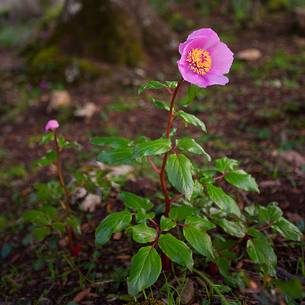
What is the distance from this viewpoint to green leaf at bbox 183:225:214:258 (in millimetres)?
1475

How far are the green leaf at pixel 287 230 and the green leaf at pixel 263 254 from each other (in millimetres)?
83

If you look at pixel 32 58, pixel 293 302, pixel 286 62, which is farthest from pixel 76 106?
pixel 293 302

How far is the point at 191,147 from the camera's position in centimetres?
150

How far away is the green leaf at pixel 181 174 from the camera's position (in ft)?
4.63

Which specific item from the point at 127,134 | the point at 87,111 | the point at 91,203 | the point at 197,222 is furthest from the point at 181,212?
the point at 87,111

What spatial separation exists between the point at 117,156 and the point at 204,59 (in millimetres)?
532

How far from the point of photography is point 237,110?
13.0 feet

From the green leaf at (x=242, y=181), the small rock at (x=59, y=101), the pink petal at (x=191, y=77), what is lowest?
the small rock at (x=59, y=101)

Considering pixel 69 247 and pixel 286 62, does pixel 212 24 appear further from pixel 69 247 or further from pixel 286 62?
pixel 69 247

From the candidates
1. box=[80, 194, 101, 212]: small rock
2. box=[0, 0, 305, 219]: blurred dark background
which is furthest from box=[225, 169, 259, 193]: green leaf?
box=[80, 194, 101, 212]: small rock

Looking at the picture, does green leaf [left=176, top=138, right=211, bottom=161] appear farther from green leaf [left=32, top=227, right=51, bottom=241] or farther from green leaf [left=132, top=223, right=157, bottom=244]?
green leaf [left=32, top=227, right=51, bottom=241]

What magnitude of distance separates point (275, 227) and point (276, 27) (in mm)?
5243

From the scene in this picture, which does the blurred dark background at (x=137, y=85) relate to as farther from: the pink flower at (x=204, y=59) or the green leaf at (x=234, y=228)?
the pink flower at (x=204, y=59)

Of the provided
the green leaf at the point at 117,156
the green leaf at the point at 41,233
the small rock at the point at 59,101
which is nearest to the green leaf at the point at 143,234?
the green leaf at the point at 117,156
